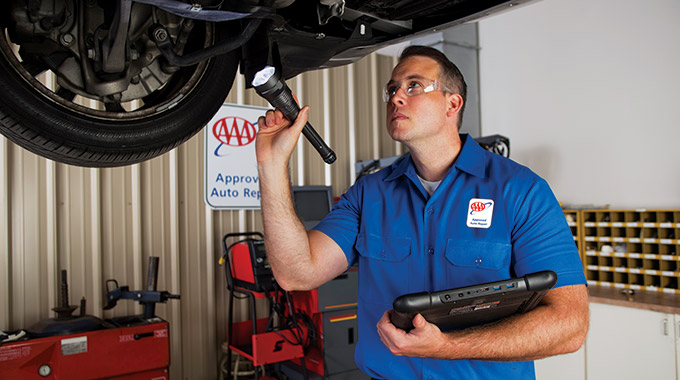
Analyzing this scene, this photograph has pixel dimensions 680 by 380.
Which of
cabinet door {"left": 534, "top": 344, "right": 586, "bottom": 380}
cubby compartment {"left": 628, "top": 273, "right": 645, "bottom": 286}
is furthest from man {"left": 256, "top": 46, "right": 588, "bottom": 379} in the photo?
cubby compartment {"left": 628, "top": 273, "right": 645, "bottom": 286}

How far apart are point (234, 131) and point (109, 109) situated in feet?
8.91

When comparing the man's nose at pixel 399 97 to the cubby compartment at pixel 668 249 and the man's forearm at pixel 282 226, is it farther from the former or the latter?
the cubby compartment at pixel 668 249

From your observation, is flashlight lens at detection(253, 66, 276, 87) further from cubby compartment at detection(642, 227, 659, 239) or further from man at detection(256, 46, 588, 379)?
cubby compartment at detection(642, 227, 659, 239)

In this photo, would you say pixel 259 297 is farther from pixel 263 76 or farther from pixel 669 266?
pixel 669 266

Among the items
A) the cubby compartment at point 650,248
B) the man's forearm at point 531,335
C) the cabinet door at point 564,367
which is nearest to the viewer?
the man's forearm at point 531,335

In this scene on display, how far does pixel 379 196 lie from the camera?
5.69 feet

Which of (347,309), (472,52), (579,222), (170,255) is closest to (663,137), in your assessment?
(579,222)

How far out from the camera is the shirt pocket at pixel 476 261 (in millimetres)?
1465

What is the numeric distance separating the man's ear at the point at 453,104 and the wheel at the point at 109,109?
732 millimetres

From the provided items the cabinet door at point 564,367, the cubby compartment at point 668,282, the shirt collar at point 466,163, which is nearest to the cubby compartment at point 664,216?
the cubby compartment at point 668,282

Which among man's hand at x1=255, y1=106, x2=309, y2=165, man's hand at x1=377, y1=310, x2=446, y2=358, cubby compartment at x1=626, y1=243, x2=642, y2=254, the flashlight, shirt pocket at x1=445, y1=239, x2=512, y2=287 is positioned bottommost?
cubby compartment at x1=626, y1=243, x2=642, y2=254

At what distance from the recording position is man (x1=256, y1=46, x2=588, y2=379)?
1.33m

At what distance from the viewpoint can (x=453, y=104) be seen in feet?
5.68

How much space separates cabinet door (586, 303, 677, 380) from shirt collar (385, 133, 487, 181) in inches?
75.4
